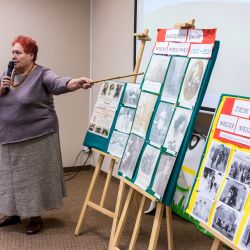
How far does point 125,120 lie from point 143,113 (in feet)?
1.30

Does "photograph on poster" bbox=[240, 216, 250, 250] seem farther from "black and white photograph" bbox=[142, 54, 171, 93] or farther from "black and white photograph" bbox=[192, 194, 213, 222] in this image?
"black and white photograph" bbox=[142, 54, 171, 93]

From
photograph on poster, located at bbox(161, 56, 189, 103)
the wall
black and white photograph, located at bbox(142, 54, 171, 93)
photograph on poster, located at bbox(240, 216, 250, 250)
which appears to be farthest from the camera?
the wall

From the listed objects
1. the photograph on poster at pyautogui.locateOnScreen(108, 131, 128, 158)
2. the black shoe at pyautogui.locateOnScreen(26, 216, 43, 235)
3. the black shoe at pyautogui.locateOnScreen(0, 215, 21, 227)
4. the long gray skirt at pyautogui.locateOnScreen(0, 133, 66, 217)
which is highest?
the photograph on poster at pyautogui.locateOnScreen(108, 131, 128, 158)

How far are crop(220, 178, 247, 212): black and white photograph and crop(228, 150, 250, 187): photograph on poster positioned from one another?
21 millimetres

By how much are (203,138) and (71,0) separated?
2.32 meters

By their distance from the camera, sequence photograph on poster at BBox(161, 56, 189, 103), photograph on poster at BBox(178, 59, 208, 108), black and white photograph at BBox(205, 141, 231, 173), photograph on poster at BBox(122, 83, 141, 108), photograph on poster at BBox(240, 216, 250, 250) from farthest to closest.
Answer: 1. photograph on poster at BBox(122, 83, 141, 108)
2. photograph on poster at BBox(161, 56, 189, 103)
3. photograph on poster at BBox(178, 59, 208, 108)
4. black and white photograph at BBox(205, 141, 231, 173)
5. photograph on poster at BBox(240, 216, 250, 250)

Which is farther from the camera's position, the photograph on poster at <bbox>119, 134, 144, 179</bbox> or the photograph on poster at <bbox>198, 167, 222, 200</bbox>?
the photograph on poster at <bbox>119, 134, 144, 179</bbox>

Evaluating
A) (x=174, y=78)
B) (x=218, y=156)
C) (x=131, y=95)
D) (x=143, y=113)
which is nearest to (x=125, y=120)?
(x=131, y=95)

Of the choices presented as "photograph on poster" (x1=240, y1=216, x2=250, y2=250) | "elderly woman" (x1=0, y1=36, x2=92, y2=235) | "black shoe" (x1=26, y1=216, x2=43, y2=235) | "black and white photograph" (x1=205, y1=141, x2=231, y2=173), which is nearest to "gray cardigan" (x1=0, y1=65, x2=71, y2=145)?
"elderly woman" (x1=0, y1=36, x2=92, y2=235)

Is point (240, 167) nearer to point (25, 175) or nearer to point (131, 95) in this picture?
point (131, 95)

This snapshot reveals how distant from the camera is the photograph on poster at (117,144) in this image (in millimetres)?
2523

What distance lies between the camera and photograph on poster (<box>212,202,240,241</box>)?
4.72ft

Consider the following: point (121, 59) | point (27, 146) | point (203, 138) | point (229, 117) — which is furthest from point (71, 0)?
point (229, 117)

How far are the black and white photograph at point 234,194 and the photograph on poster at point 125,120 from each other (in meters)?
1.07
